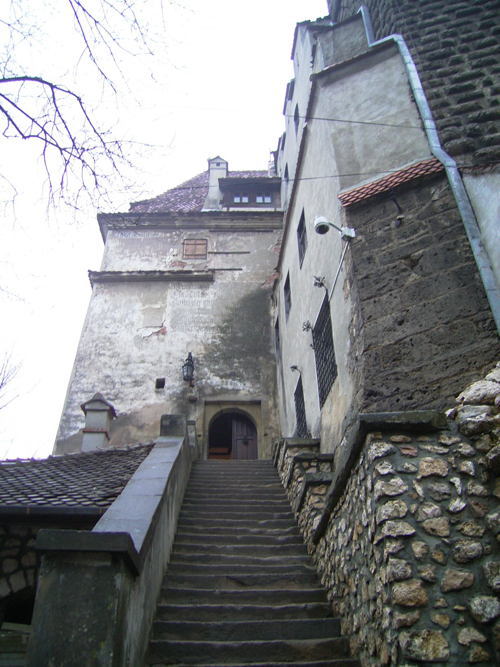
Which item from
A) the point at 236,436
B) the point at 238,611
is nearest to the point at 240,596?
the point at 238,611

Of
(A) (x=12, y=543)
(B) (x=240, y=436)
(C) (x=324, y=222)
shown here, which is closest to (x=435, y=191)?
(C) (x=324, y=222)

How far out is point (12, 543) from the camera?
551cm

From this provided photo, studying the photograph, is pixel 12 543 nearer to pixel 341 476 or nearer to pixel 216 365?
pixel 341 476

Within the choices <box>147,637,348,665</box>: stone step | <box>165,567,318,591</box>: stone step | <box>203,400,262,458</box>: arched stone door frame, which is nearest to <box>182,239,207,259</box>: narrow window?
<box>203,400,262,458</box>: arched stone door frame

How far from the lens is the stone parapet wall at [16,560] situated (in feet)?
17.5

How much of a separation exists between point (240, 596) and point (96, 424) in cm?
717

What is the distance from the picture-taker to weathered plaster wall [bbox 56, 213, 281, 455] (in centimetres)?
1389

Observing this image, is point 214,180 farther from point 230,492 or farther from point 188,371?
point 230,492

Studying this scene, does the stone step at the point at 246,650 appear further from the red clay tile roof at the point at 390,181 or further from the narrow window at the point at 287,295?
the narrow window at the point at 287,295

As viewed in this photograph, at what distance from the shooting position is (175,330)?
15.2 metres

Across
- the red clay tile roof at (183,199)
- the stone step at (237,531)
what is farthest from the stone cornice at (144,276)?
the stone step at (237,531)

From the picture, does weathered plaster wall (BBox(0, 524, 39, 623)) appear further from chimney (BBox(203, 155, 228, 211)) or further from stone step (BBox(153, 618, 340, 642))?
chimney (BBox(203, 155, 228, 211))

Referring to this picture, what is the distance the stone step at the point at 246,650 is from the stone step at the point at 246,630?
0.44ft

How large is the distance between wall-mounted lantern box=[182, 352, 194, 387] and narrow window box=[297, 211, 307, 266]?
16.8 ft
